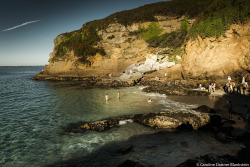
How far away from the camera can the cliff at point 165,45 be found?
23.3 m

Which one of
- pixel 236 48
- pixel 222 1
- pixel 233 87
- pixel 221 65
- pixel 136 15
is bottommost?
pixel 233 87

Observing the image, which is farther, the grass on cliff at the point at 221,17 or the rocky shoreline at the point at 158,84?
the grass on cliff at the point at 221,17

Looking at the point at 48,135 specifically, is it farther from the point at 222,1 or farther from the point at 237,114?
the point at 222,1

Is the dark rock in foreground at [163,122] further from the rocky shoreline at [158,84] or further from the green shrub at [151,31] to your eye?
the green shrub at [151,31]

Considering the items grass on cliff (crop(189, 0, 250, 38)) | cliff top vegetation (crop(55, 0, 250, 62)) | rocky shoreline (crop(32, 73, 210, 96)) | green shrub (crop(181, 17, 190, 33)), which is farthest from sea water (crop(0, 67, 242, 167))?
green shrub (crop(181, 17, 190, 33))

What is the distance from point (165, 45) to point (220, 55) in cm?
1754

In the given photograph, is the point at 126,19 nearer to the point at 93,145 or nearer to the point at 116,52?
the point at 116,52

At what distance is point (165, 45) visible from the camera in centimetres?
4000

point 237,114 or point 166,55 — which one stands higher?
point 166,55

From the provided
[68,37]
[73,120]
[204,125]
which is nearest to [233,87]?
[204,125]

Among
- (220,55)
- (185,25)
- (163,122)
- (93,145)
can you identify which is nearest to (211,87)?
(220,55)

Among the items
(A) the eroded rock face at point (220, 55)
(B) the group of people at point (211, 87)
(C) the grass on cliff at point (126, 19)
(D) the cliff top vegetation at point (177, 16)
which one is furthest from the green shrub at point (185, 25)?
(B) the group of people at point (211, 87)

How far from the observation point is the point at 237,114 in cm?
1296

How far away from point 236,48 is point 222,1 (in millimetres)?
9404
